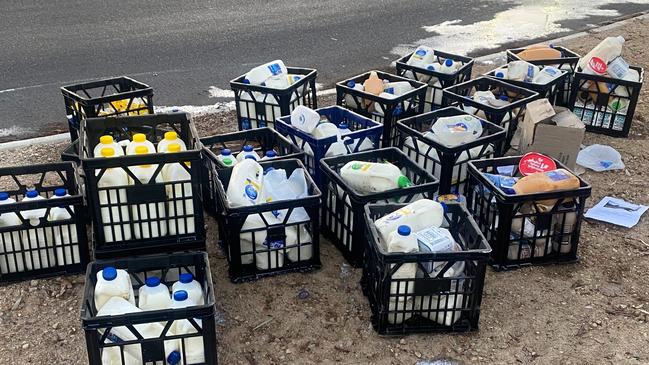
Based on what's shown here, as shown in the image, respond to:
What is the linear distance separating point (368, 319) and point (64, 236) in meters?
1.86

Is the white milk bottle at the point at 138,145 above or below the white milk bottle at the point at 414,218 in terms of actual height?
above

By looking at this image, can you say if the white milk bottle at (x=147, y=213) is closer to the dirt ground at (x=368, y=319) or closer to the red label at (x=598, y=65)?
the dirt ground at (x=368, y=319)

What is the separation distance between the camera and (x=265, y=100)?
5.58 meters

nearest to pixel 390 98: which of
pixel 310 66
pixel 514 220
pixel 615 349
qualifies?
pixel 514 220

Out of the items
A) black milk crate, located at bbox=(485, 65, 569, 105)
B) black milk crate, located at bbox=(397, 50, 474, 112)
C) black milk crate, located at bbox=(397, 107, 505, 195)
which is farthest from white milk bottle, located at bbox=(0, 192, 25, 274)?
black milk crate, located at bbox=(485, 65, 569, 105)

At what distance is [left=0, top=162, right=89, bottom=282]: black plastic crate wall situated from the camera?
3.81 m

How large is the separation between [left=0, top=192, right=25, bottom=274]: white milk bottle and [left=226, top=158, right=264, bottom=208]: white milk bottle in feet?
4.05

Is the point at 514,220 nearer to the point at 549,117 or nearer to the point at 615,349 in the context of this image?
the point at 615,349

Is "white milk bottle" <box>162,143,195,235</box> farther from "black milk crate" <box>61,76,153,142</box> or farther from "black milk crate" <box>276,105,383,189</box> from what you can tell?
"black milk crate" <box>61,76,153,142</box>

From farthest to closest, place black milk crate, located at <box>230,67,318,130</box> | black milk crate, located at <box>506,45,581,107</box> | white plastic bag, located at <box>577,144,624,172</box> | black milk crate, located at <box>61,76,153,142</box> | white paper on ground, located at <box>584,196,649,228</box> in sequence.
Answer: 1. black milk crate, located at <box>506,45,581,107</box>
2. white plastic bag, located at <box>577,144,624,172</box>
3. black milk crate, located at <box>230,67,318,130</box>
4. black milk crate, located at <box>61,76,153,142</box>
5. white paper on ground, located at <box>584,196,649,228</box>

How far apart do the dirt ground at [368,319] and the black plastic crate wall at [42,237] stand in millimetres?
87

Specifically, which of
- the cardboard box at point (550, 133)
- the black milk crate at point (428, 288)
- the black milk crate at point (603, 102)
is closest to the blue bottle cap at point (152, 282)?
the black milk crate at point (428, 288)

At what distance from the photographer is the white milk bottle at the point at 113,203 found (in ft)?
11.9

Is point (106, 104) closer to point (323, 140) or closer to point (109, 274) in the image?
point (323, 140)
